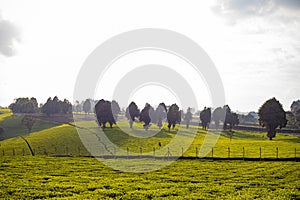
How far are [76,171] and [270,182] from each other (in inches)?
1113

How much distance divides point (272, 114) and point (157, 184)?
288 ft

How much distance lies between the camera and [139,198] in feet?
90.7

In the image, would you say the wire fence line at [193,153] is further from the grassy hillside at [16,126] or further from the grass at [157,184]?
the grassy hillside at [16,126]

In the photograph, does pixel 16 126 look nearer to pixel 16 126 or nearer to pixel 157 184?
pixel 16 126

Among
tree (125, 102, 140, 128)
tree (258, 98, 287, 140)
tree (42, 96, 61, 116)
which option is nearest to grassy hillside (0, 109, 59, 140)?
tree (42, 96, 61, 116)

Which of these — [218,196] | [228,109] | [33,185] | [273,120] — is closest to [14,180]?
[33,185]

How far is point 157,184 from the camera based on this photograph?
1372 inches

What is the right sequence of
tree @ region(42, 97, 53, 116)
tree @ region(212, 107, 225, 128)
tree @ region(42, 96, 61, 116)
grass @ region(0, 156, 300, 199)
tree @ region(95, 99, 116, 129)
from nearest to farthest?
grass @ region(0, 156, 300, 199)
tree @ region(95, 99, 116, 129)
tree @ region(212, 107, 225, 128)
tree @ region(42, 97, 53, 116)
tree @ region(42, 96, 61, 116)

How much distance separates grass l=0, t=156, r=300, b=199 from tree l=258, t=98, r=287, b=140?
66328 mm

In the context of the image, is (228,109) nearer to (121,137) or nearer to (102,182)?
(121,137)

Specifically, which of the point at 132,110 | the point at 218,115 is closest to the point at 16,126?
the point at 132,110

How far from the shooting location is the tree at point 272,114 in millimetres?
110000

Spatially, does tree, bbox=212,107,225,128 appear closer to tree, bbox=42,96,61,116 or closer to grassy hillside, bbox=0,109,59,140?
→ grassy hillside, bbox=0,109,59,140

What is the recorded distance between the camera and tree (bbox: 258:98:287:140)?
110000 mm
